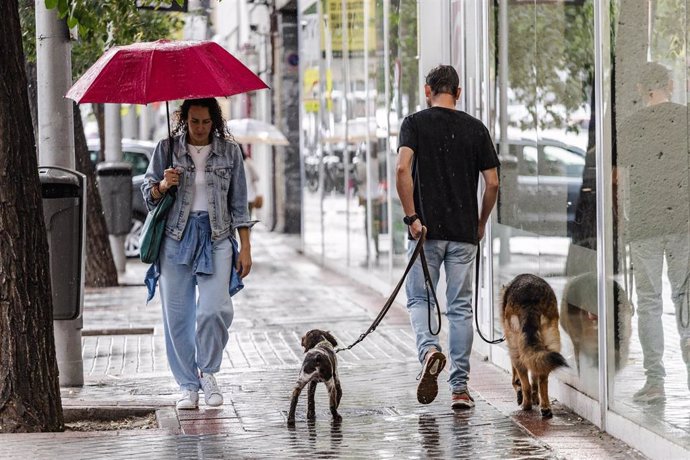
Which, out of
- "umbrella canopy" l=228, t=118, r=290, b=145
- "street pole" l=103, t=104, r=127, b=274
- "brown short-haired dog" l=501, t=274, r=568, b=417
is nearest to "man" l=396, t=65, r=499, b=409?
"brown short-haired dog" l=501, t=274, r=568, b=417

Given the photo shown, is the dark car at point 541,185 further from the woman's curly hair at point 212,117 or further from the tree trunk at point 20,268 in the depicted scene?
the tree trunk at point 20,268

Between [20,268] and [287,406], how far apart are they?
176 cm

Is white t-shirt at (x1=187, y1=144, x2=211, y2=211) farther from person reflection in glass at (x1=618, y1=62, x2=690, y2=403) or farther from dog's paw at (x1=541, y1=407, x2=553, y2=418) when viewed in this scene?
person reflection in glass at (x1=618, y1=62, x2=690, y2=403)

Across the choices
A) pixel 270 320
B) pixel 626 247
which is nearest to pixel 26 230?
pixel 626 247

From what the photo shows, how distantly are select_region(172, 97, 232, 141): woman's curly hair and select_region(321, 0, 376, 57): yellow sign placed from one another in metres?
7.56

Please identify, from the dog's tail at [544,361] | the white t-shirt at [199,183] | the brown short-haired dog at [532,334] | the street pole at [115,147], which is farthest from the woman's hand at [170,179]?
the street pole at [115,147]

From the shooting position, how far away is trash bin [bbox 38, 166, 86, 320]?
29.2 feet

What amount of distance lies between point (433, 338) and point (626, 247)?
155 cm

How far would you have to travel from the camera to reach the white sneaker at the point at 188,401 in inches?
323

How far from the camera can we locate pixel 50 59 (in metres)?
9.12

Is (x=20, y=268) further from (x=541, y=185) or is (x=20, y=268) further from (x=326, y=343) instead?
(x=541, y=185)

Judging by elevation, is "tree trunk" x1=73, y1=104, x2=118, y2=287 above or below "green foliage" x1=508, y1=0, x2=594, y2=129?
below

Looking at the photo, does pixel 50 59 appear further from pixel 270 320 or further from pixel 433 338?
pixel 270 320

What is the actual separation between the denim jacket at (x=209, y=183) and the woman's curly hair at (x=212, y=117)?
0.06 meters
